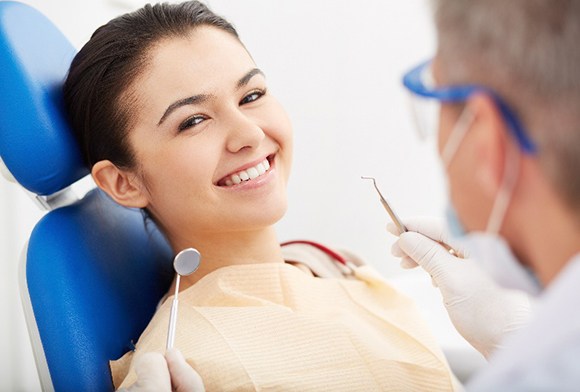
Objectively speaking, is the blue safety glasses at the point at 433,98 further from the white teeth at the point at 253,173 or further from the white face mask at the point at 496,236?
the white teeth at the point at 253,173

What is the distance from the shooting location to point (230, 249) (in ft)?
5.41

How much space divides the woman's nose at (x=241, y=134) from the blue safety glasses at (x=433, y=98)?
54 centimetres

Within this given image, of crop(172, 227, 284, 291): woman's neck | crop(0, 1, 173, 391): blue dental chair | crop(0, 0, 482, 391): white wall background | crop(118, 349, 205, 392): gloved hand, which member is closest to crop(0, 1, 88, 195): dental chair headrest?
crop(0, 1, 173, 391): blue dental chair

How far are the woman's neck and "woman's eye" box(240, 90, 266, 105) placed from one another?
0.94ft

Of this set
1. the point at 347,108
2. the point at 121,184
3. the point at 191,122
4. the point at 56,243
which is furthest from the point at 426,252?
the point at 347,108

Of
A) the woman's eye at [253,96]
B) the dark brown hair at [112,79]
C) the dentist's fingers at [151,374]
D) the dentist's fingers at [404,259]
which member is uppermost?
the dark brown hair at [112,79]

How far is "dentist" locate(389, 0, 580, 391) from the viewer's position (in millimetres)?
762

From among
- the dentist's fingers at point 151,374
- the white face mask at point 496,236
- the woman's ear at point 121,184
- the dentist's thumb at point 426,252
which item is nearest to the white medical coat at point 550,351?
the white face mask at point 496,236

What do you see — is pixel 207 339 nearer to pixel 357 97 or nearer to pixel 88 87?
pixel 88 87

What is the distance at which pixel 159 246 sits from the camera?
1.87 m

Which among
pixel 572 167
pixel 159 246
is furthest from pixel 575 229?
pixel 159 246

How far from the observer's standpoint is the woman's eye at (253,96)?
1.63m

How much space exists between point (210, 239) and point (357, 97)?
1.39 metres

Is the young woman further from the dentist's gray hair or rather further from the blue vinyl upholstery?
the dentist's gray hair
